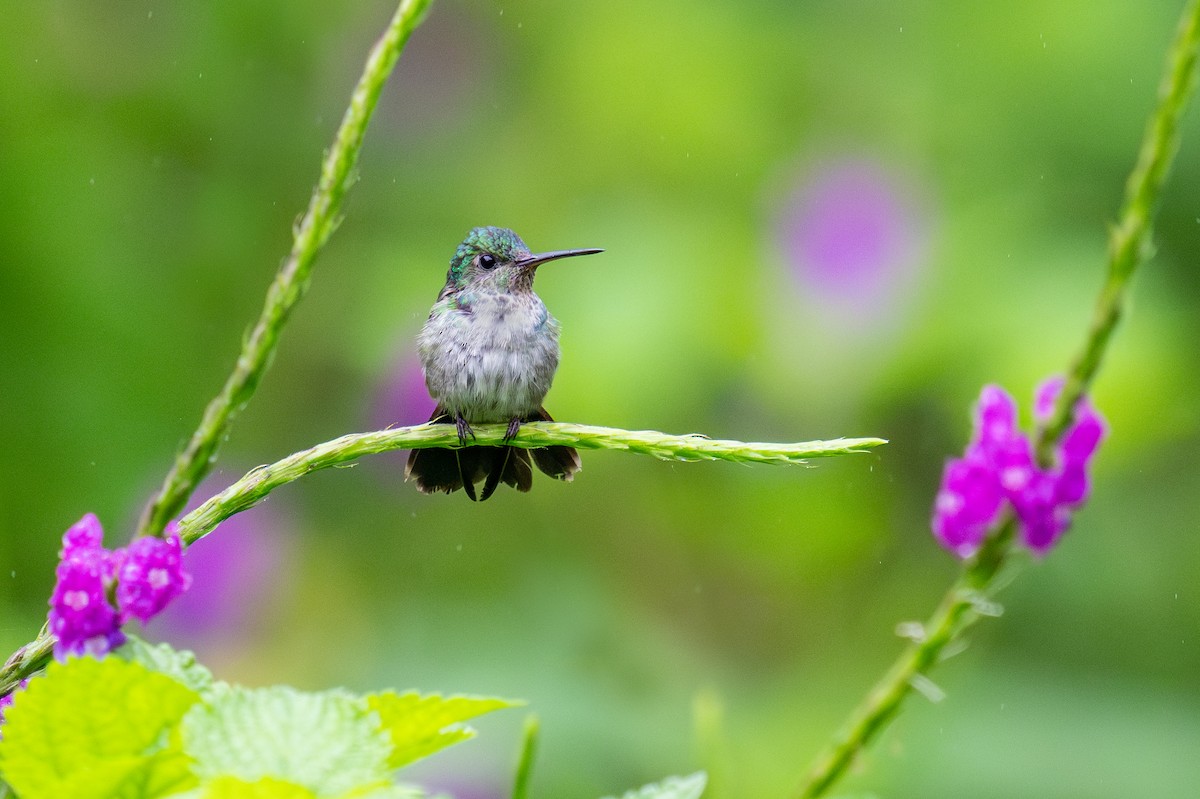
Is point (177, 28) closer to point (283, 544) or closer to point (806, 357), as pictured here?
point (283, 544)

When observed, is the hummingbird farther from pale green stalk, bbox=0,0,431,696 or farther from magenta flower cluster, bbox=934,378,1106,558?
magenta flower cluster, bbox=934,378,1106,558

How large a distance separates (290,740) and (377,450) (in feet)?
1.18

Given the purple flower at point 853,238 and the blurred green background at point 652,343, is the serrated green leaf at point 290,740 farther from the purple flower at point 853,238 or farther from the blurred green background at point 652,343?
Answer: the purple flower at point 853,238

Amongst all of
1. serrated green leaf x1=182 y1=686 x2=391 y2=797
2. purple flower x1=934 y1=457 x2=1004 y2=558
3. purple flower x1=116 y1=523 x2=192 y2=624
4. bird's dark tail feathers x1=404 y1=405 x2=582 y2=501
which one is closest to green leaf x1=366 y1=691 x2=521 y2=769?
serrated green leaf x1=182 y1=686 x2=391 y2=797

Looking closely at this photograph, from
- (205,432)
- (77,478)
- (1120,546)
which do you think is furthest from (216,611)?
(205,432)

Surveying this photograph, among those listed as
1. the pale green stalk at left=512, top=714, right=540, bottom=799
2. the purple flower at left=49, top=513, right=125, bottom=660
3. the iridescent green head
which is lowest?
the pale green stalk at left=512, top=714, right=540, bottom=799

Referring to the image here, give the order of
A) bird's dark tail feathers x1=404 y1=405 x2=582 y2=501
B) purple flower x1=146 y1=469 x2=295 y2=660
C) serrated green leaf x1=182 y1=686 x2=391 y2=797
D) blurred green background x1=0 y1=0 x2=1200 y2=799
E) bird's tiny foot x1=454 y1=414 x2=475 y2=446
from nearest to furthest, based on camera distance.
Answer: serrated green leaf x1=182 y1=686 x2=391 y2=797, bird's tiny foot x1=454 y1=414 x2=475 y2=446, bird's dark tail feathers x1=404 y1=405 x2=582 y2=501, blurred green background x1=0 y1=0 x2=1200 y2=799, purple flower x1=146 y1=469 x2=295 y2=660

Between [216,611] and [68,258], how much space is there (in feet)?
3.84

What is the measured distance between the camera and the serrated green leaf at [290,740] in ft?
2.39

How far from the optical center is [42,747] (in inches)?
29.4

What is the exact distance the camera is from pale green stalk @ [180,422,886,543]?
2.97ft

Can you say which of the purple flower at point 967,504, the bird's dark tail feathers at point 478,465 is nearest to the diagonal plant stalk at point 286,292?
the purple flower at point 967,504

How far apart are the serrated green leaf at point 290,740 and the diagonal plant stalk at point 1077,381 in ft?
0.73

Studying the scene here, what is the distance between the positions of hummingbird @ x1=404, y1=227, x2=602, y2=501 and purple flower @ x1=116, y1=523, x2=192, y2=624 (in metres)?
2.18
